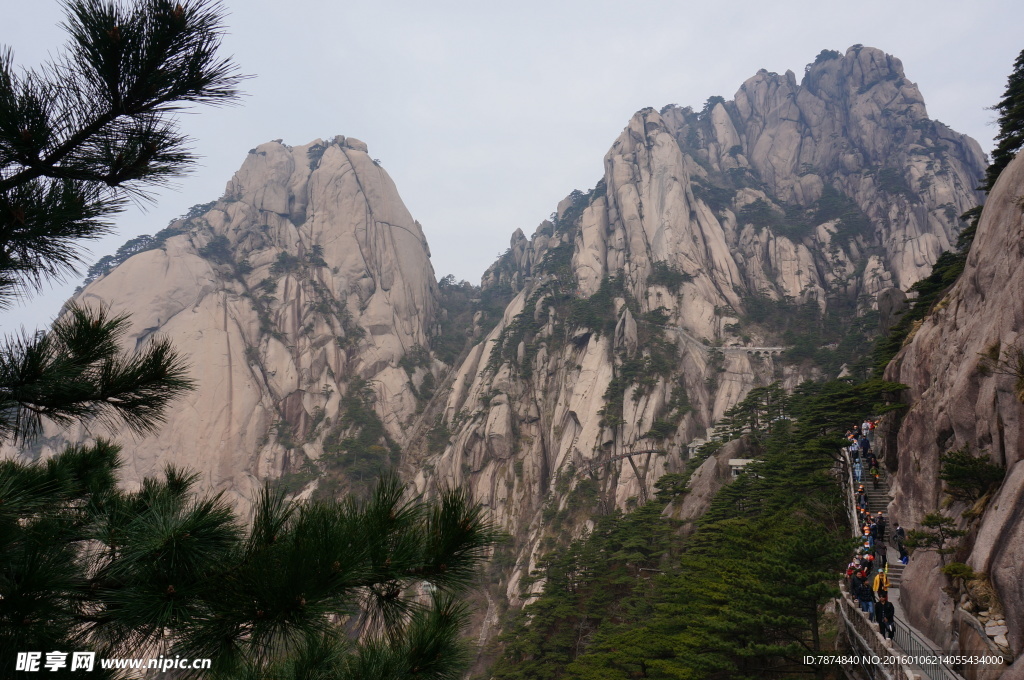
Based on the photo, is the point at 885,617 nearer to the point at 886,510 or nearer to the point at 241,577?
the point at 886,510

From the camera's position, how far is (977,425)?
1148 centimetres

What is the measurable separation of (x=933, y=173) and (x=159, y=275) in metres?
84.8

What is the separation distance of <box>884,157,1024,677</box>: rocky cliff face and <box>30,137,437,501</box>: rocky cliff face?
42.4 meters

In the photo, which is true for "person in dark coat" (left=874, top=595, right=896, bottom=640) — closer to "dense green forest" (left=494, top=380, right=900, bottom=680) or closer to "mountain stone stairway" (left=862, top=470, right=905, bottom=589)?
"dense green forest" (left=494, top=380, right=900, bottom=680)

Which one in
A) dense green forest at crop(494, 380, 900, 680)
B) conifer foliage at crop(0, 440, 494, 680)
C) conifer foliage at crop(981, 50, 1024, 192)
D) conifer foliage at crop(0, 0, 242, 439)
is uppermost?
conifer foliage at crop(981, 50, 1024, 192)

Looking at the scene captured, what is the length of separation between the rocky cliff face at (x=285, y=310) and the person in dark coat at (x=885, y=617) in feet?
143

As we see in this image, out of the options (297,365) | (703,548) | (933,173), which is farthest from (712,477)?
(933,173)

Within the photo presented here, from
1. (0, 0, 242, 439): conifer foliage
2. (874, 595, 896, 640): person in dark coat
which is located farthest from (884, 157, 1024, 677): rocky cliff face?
(0, 0, 242, 439): conifer foliage

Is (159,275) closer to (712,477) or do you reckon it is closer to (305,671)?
(712,477)

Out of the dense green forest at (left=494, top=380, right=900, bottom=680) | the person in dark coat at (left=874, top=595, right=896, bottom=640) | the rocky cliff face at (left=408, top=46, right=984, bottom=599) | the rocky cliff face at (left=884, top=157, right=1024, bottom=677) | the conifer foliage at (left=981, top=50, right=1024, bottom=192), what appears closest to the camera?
the rocky cliff face at (left=884, top=157, right=1024, bottom=677)

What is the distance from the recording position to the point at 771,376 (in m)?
43.5

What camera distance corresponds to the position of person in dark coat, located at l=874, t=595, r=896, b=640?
30.2 ft

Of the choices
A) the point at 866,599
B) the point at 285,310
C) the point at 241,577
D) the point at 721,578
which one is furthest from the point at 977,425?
the point at 285,310

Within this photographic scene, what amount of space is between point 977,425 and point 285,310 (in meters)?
58.7
